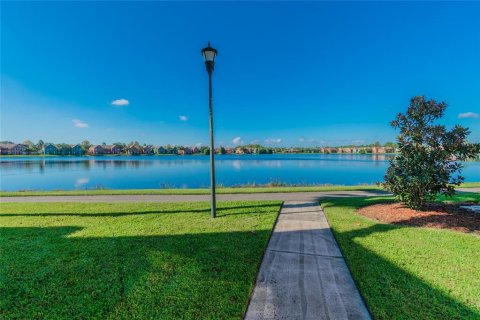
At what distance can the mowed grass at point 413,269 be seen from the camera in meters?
2.87

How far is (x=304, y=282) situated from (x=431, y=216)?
547 cm

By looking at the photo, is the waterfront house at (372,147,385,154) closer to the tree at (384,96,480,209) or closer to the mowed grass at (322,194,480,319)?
the tree at (384,96,480,209)

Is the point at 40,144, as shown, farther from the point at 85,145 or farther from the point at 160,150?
the point at 160,150

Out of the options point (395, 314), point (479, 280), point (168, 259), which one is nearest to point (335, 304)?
point (395, 314)

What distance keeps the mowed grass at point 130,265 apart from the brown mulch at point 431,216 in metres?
3.22

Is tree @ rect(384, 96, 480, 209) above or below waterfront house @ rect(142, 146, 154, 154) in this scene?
below

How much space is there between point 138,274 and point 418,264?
14.9 feet

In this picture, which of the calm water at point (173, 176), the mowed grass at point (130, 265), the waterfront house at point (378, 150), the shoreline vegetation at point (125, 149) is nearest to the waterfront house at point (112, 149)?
the shoreline vegetation at point (125, 149)

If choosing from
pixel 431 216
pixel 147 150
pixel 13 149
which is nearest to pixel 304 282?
pixel 431 216

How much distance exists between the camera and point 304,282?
3.44 metres

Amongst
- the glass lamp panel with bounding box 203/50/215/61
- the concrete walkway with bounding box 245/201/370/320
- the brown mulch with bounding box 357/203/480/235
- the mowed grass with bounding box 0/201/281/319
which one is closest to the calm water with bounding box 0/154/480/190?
the mowed grass with bounding box 0/201/281/319

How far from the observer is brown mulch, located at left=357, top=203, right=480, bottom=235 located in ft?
19.6

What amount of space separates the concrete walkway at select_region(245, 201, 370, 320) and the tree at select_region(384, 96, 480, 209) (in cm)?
335

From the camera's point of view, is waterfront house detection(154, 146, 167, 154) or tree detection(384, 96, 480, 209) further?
waterfront house detection(154, 146, 167, 154)
